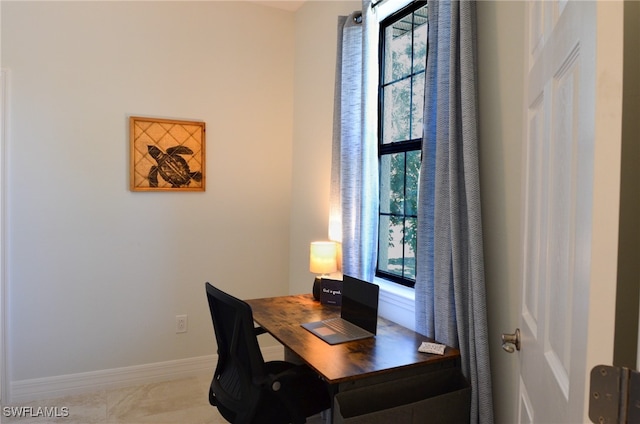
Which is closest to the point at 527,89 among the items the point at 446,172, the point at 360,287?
the point at 446,172

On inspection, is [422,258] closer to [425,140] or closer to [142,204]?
[425,140]

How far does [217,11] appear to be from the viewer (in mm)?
3352

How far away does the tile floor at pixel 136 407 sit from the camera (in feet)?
8.91

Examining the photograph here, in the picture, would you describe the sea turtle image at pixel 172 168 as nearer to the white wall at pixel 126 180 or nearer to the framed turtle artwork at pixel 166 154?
the framed turtle artwork at pixel 166 154

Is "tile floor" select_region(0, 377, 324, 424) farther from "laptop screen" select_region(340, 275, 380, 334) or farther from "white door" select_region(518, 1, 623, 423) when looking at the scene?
"white door" select_region(518, 1, 623, 423)

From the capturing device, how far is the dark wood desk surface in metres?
1.71

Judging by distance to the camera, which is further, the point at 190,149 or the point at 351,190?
the point at 190,149

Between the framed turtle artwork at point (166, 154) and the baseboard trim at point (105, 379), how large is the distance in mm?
1256

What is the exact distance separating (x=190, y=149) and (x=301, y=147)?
0.81 metres

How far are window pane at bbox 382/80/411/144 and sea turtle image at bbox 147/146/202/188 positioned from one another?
1.43m

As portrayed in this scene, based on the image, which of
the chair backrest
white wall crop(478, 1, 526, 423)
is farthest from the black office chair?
white wall crop(478, 1, 526, 423)

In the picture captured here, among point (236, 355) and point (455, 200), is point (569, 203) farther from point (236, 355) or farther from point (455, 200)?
point (236, 355)

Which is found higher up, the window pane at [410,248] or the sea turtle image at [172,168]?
the sea turtle image at [172,168]
